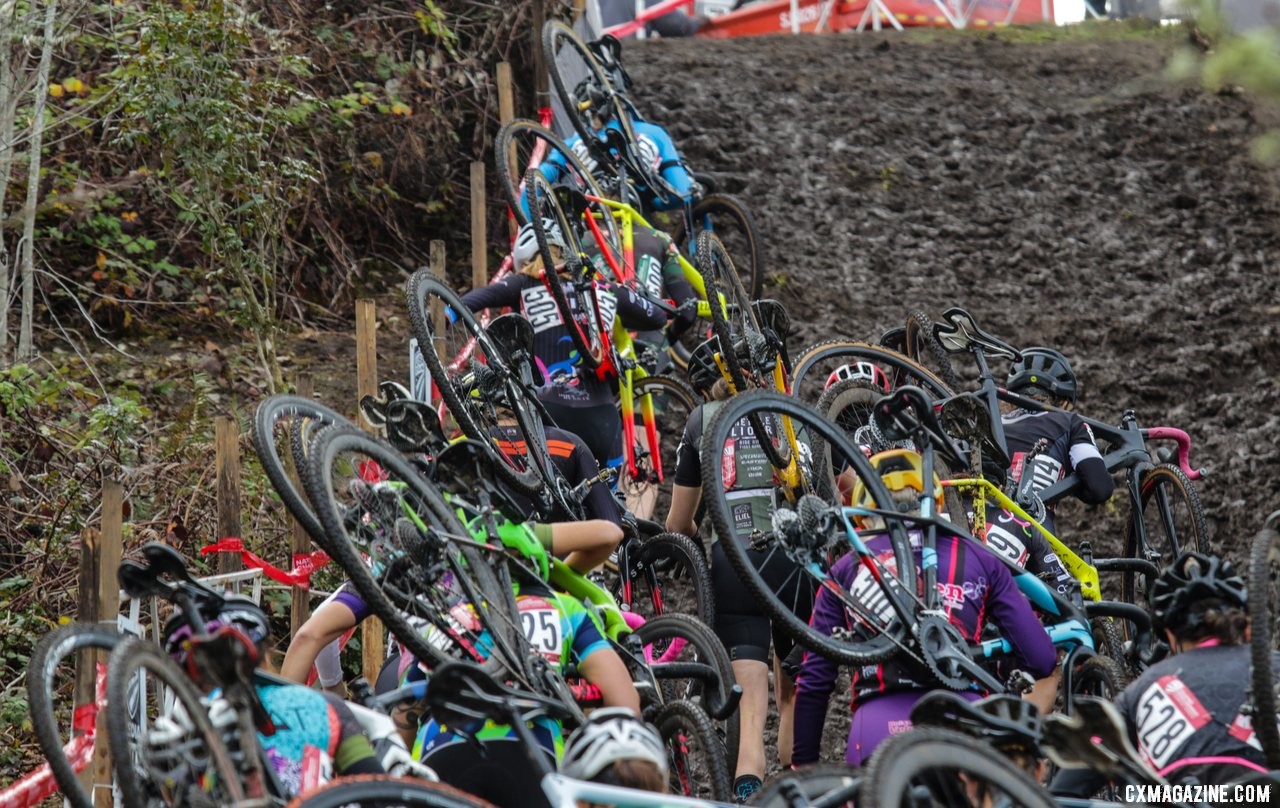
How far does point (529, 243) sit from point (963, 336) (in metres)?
2.39

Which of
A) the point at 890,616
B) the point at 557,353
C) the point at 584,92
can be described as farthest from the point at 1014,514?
the point at 584,92

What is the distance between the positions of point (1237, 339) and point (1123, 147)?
4.46 meters

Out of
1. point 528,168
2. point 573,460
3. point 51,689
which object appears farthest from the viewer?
point 528,168

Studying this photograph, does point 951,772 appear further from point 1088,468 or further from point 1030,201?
point 1030,201

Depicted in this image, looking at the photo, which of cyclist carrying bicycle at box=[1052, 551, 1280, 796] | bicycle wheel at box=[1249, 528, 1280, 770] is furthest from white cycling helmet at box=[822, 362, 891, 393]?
bicycle wheel at box=[1249, 528, 1280, 770]

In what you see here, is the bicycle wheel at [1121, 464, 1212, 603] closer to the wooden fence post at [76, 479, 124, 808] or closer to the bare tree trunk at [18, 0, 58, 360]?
the wooden fence post at [76, 479, 124, 808]

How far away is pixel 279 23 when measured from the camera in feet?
44.7

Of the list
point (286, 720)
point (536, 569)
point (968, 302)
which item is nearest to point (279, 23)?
point (968, 302)

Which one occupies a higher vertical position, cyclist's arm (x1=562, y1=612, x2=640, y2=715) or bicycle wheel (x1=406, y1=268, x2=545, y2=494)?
bicycle wheel (x1=406, y1=268, x2=545, y2=494)

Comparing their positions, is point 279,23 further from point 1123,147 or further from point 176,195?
point 1123,147

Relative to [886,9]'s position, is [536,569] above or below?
below

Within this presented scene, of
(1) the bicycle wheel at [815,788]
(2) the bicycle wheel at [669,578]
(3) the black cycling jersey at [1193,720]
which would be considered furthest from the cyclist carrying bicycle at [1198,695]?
(2) the bicycle wheel at [669,578]

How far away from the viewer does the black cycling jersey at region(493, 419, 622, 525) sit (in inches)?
287

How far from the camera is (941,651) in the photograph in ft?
18.2
